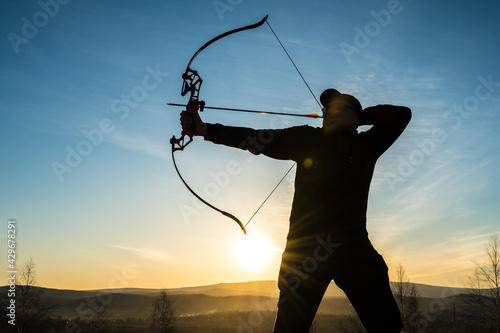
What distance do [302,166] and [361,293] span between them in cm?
85

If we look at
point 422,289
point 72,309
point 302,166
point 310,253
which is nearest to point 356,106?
point 302,166

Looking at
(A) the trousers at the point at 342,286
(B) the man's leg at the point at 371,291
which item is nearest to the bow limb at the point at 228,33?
(A) the trousers at the point at 342,286

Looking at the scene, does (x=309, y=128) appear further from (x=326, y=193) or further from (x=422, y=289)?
(x=422, y=289)

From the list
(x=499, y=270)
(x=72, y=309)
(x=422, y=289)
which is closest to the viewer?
(x=499, y=270)

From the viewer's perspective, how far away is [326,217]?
7.65ft

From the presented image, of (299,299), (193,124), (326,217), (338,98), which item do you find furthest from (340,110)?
(299,299)

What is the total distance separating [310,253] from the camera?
2295 mm

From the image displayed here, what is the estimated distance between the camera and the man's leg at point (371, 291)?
7.22 ft

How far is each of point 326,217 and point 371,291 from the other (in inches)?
19.4

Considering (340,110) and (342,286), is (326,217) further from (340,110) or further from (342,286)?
(340,110)

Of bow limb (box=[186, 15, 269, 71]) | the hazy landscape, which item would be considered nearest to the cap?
bow limb (box=[186, 15, 269, 71])

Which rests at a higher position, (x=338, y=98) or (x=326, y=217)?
(x=338, y=98)

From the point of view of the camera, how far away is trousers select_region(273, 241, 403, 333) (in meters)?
2.22

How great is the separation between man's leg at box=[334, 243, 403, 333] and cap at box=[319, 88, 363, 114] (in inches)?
41.3
